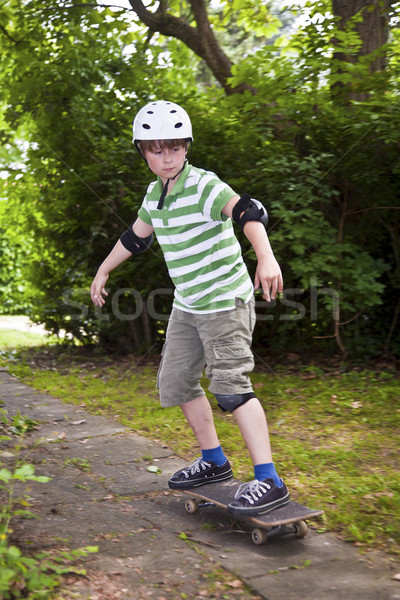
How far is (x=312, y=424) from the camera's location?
468 cm

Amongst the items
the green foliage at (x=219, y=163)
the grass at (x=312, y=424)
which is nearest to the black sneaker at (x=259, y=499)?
the grass at (x=312, y=424)

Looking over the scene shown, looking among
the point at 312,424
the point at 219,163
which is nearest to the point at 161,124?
the point at 312,424

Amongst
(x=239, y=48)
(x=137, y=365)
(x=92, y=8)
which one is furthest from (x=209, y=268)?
(x=239, y=48)

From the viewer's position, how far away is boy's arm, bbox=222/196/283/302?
9.00ft

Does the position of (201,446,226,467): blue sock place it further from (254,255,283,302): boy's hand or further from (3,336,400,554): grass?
(254,255,283,302): boy's hand

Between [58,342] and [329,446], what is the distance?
494 cm

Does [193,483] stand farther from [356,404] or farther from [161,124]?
[356,404]

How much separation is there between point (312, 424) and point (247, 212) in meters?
2.30

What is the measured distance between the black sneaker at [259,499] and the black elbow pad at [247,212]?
1.15m

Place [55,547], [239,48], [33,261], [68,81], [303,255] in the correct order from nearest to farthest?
[55,547] < [303,255] < [68,81] < [33,261] < [239,48]

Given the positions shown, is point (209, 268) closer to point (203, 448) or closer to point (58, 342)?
point (203, 448)

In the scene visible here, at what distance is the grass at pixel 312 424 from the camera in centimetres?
312

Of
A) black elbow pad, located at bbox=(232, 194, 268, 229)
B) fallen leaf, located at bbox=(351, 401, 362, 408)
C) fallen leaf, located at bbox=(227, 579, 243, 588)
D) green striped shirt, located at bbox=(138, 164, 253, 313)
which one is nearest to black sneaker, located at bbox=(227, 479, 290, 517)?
fallen leaf, located at bbox=(227, 579, 243, 588)

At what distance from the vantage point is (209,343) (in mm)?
3018
